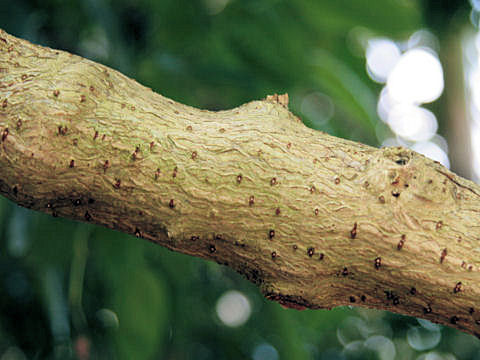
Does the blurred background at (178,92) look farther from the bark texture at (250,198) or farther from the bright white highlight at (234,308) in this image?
the bark texture at (250,198)

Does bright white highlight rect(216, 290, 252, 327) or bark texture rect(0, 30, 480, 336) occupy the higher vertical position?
bright white highlight rect(216, 290, 252, 327)

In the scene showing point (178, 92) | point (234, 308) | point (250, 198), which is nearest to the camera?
point (250, 198)

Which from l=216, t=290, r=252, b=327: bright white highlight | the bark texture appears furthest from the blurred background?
the bark texture

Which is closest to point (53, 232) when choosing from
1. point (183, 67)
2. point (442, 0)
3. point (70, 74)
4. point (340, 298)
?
point (183, 67)

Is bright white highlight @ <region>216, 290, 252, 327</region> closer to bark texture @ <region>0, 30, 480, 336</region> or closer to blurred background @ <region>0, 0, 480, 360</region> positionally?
blurred background @ <region>0, 0, 480, 360</region>

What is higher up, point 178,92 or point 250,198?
point 178,92

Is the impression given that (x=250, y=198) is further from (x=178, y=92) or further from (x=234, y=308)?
(x=234, y=308)

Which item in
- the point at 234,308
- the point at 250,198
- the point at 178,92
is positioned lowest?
the point at 250,198

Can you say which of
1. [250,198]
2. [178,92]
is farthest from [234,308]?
[250,198]
